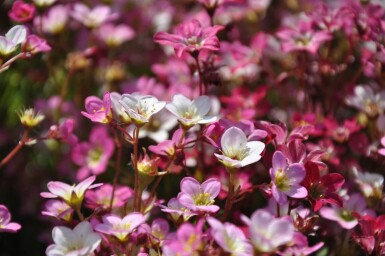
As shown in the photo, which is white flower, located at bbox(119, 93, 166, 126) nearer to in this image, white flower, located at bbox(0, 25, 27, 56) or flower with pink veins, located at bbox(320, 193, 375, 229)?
white flower, located at bbox(0, 25, 27, 56)

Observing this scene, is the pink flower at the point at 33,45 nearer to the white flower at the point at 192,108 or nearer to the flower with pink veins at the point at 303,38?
the white flower at the point at 192,108

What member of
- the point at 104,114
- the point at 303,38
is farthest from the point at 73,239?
the point at 303,38

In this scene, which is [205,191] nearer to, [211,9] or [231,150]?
[231,150]

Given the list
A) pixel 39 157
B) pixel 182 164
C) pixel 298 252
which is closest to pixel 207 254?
pixel 298 252

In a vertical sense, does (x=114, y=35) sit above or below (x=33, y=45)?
below

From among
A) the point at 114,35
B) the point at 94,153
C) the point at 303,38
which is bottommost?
the point at 94,153

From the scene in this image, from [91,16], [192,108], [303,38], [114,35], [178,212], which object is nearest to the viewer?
[178,212]

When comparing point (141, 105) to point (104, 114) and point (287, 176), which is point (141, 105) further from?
point (287, 176)
